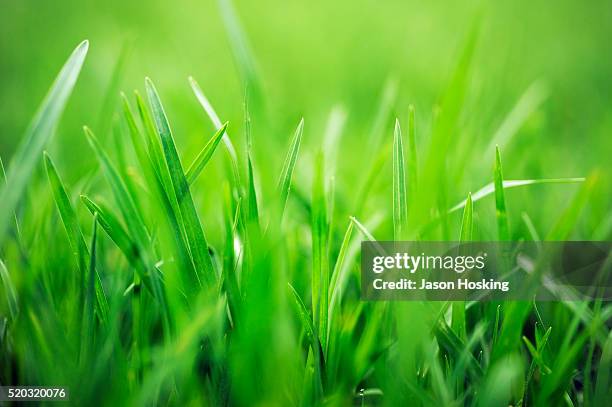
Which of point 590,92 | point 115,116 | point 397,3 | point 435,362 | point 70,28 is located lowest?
point 435,362

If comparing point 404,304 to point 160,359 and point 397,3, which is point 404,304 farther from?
point 397,3

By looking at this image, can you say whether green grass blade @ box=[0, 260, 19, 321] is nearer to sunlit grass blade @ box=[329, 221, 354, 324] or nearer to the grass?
the grass

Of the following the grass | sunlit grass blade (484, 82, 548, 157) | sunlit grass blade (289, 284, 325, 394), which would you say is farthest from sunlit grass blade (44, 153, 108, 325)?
sunlit grass blade (484, 82, 548, 157)

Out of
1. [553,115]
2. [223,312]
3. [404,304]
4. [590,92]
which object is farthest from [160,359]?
[590,92]

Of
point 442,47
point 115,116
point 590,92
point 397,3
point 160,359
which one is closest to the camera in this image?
point 160,359

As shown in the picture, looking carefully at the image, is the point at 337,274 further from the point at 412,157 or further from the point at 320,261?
the point at 412,157
